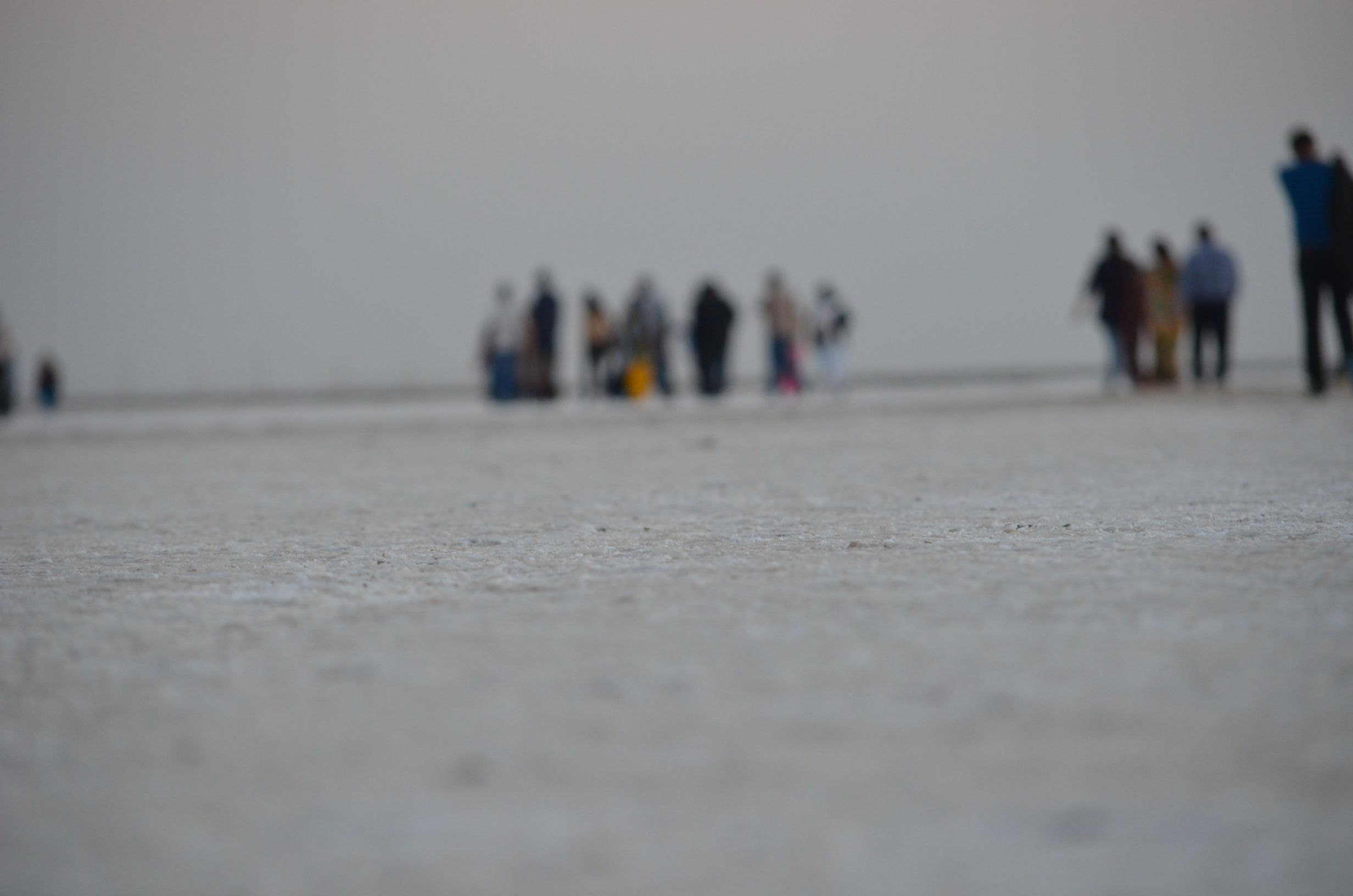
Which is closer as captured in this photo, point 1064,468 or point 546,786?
point 546,786

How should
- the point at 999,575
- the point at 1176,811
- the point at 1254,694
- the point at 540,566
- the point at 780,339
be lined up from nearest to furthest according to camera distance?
1. the point at 1176,811
2. the point at 1254,694
3. the point at 999,575
4. the point at 540,566
5. the point at 780,339

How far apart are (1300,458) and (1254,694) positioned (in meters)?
5.13

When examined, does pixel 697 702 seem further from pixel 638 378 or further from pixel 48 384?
pixel 48 384

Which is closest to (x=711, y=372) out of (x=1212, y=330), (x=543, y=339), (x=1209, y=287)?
(x=543, y=339)

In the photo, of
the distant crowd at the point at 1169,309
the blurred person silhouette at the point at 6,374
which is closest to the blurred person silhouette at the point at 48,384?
the blurred person silhouette at the point at 6,374

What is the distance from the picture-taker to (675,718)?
82.7 inches

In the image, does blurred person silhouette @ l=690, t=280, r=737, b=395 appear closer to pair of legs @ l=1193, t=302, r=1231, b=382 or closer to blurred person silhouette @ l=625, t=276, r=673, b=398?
blurred person silhouette @ l=625, t=276, r=673, b=398

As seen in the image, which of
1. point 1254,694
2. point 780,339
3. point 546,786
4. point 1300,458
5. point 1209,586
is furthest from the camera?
point 780,339

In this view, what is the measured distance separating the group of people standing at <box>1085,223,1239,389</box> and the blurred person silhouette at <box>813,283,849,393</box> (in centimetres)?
445

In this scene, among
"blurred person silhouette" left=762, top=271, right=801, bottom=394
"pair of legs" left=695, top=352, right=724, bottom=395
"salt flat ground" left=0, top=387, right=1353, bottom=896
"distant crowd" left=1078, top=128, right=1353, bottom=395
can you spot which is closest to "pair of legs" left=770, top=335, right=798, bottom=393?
"blurred person silhouette" left=762, top=271, right=801, bottom=394

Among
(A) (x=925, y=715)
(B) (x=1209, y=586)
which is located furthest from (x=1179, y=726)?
(B) (x=1209, y=586)

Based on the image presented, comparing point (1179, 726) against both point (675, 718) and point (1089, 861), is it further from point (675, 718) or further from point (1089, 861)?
point (675, 718)

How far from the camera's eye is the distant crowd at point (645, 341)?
69.2 ft

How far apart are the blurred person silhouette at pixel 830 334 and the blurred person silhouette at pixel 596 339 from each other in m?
3.34
